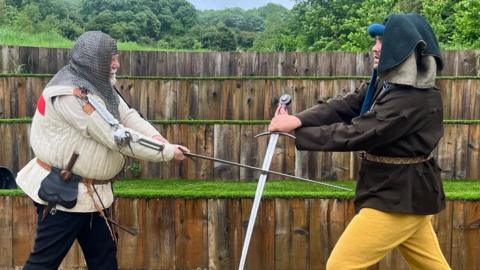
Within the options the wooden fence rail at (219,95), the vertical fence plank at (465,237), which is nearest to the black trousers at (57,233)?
the vertical fence plank at (465,237)

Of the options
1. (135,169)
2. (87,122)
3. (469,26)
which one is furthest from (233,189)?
(469,26)

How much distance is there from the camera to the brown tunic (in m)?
2.26

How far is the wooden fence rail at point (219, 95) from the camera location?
538 centimetres

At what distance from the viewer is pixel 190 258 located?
3.59 metres

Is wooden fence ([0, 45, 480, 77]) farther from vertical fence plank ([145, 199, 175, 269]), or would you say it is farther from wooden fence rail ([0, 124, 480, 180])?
vertical fence plank ([145, 199, 175, 269])

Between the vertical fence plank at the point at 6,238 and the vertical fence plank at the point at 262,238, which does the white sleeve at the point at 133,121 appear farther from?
the vertical fence plank at the point at 6,238

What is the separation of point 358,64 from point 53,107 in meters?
5.46

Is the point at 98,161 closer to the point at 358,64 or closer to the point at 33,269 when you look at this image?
the point at 33,269

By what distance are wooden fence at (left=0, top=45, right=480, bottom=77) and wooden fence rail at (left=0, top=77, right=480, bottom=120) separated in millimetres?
1601

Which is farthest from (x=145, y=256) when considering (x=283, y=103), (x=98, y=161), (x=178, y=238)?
(x=283, y=103)

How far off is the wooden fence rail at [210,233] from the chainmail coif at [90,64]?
1.20 m

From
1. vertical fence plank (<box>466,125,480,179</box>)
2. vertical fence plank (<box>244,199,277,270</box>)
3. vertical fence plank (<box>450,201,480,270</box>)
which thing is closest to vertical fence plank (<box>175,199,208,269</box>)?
vertical fence plank (<box>244,199,277,270</box>)

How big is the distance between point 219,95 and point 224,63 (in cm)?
239

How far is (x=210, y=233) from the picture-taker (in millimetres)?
3574
